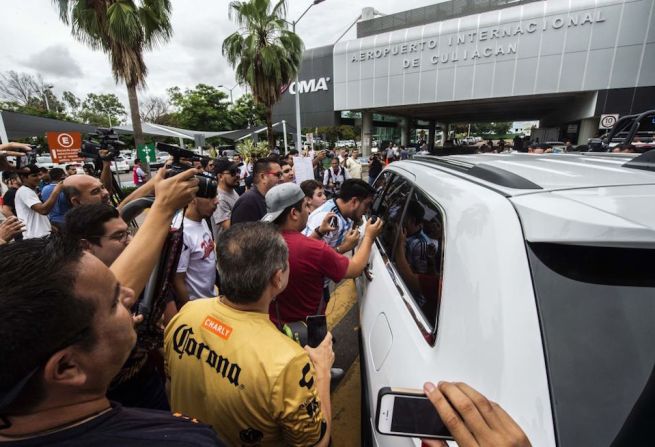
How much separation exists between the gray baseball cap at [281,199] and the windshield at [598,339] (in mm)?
1591

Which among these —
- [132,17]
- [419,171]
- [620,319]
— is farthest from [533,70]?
[620,319]

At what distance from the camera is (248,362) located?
1140 mm

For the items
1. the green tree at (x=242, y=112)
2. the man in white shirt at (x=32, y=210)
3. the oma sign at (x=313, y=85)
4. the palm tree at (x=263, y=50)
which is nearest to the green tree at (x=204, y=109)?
the green tree at (x=242, y=112)

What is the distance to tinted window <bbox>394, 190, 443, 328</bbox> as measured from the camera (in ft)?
4.51

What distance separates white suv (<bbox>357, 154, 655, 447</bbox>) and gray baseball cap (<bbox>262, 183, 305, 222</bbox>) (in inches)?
47.0

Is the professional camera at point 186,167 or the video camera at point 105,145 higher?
the video camera at point 105,145

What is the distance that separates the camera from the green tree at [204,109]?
37344mm

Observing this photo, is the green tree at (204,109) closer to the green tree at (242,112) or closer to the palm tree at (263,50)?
the green tree at (242,112)

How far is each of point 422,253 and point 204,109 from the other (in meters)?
40.9

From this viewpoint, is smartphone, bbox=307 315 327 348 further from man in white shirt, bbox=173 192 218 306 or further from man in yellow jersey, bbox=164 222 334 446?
man in white shirt, bbox=173 192 218 306

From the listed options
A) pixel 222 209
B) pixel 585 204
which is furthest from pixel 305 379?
pixel 222 209

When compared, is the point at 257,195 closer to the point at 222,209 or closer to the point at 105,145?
the point at 222,209

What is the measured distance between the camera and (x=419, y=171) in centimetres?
209

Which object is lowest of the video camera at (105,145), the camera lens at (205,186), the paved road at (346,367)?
the paved road at (346,367)
